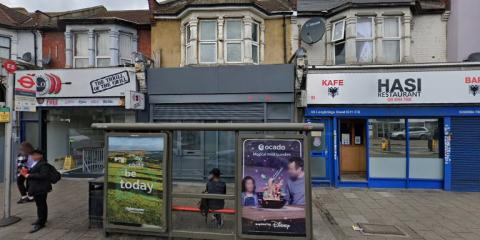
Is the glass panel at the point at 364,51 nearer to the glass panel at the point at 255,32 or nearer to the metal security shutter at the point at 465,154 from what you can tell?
the metal security shutter at the point at 465,154

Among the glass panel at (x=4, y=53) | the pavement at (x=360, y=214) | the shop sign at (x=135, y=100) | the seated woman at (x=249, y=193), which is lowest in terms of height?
the pavement at (x=360, y=214)

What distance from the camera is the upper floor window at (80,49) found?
11922 millimetres

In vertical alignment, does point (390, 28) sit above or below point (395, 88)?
above

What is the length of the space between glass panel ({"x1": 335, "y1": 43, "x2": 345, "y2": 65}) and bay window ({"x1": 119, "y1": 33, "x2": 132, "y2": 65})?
7.73m

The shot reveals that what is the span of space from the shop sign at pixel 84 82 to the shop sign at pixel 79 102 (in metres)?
0.13

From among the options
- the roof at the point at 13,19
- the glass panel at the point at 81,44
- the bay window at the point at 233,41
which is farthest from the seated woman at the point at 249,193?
the roof at the point at 13,19

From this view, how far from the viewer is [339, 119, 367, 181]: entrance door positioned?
1065 centimetres

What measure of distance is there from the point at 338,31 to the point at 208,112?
17.6ft

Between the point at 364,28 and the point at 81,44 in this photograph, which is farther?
the point at 81,44

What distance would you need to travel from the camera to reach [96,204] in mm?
5902

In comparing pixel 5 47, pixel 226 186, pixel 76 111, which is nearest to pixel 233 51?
pixel 76 111

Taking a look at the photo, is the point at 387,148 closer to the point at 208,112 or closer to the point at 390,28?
the point at 390,28

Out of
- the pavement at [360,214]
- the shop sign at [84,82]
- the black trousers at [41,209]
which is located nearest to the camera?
the pavement at [360,214]

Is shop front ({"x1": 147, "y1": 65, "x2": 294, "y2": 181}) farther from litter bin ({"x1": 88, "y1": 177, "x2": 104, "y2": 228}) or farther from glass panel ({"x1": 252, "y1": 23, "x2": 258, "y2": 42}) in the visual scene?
litter bin ({"x1": 88, "y1": 177, "x2": 104, "y2": 228})
